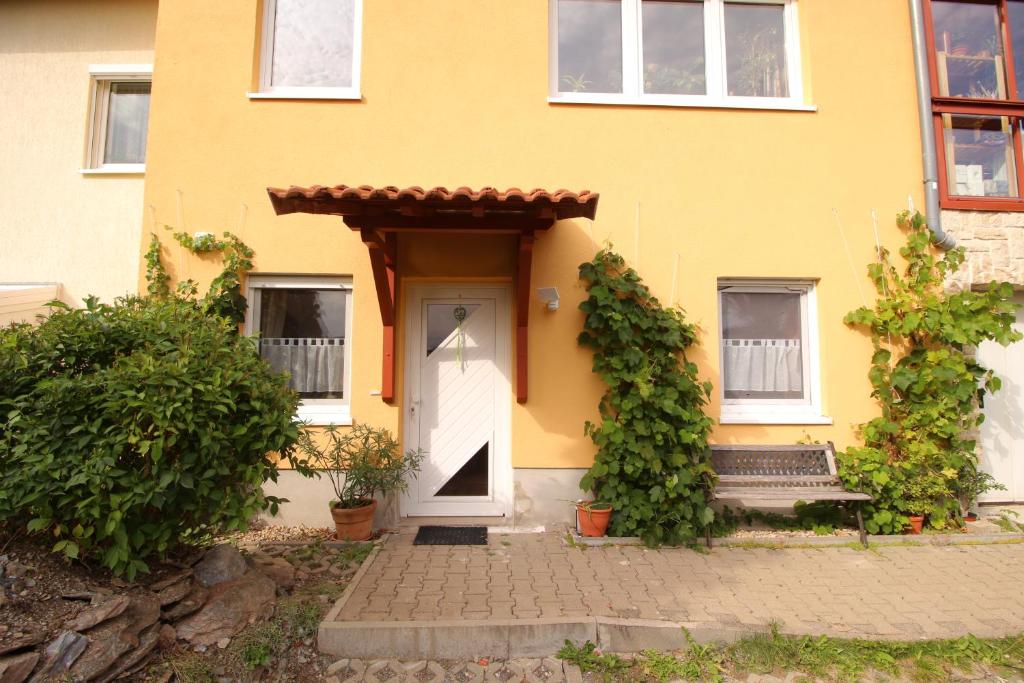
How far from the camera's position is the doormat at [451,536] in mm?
4473

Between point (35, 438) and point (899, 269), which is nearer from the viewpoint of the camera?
point (35, 438)

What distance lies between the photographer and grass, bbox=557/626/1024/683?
2805mm

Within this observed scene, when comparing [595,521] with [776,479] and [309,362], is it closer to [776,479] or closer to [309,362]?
[776,479]

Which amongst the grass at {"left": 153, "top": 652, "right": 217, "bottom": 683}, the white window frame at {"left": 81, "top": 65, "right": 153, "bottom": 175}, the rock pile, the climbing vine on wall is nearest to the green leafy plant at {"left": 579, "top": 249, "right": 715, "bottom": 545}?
the rock pile

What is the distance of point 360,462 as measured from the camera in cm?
454

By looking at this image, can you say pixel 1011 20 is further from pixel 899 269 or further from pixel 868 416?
pixel 868 416

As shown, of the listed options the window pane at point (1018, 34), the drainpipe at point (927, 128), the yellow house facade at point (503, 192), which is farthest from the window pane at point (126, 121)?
the window pane at point (1018, 34)

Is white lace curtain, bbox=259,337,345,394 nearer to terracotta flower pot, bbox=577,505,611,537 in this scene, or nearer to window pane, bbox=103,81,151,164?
terracotta flower pot, bbox=577,505,611,537

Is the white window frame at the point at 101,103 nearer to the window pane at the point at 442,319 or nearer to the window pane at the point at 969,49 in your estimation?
the window pane at the point at 442,319

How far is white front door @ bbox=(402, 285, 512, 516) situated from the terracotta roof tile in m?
1.31

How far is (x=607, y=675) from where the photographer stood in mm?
2797

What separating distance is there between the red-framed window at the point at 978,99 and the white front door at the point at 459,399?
190 inches

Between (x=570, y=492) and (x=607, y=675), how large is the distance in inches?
82.2

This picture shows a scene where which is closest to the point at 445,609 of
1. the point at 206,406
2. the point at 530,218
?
the point at 206,406
